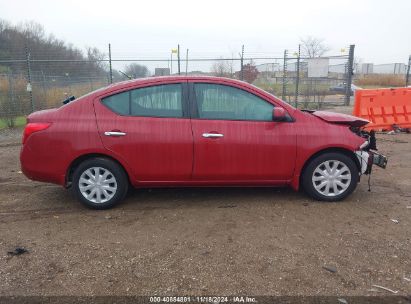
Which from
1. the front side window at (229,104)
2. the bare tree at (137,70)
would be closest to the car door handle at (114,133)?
the front side window at (229,104)

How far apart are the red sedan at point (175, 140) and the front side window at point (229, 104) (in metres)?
0.01

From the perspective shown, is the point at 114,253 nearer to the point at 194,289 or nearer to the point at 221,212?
the point at 194,289

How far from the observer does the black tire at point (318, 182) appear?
5.00m

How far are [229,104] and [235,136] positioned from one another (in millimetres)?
417

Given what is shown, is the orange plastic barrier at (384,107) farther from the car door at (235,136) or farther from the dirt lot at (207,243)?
the car door at (235,136)

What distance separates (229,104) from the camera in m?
4.90

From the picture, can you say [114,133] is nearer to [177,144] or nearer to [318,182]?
[177,144]

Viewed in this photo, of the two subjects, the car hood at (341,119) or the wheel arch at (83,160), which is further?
the car hood at (341,119)

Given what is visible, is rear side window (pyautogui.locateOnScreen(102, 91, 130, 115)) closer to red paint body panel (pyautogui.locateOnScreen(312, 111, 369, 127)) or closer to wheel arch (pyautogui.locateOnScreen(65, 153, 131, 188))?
wheel arch (pyautogui.locateOnScreen(65, 153, 131, 188))

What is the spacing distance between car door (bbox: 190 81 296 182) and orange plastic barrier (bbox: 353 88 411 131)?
6679 mm

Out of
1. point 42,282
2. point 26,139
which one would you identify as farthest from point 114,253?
point 26,139

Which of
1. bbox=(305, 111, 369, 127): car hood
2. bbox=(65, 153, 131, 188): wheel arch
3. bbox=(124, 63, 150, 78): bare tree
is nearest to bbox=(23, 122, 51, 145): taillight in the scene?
bbox=(65, 153, 131, 188): wheel arch

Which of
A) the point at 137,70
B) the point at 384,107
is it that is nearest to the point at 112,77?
the point at 137,70

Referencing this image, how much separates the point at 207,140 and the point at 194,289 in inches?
81.6
